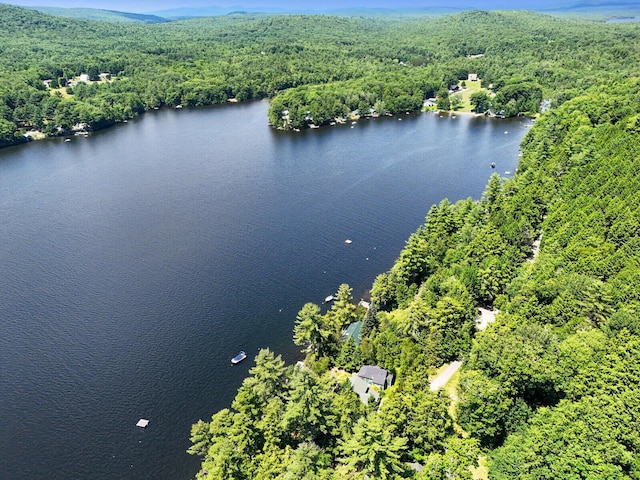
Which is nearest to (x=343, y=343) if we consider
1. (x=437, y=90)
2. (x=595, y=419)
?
(x=595, y=419)

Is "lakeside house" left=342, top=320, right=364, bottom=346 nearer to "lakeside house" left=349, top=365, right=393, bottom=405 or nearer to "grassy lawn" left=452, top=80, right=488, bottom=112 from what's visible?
"lakeside house" left=349, top=365, right=393, bottom=405

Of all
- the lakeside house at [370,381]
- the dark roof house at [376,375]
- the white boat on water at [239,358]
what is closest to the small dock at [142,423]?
the white boat on water at [239,358]

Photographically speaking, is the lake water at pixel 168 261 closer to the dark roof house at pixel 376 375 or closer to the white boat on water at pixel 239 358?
the white boat on water at pixel 239 358

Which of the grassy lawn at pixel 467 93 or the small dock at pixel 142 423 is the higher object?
the grassy lawn at pixel 467 93

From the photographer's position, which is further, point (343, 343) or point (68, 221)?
point (68, 221)

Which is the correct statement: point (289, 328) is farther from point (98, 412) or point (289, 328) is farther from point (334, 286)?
point (98, 412)

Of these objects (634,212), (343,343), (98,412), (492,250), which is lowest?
(98,412)

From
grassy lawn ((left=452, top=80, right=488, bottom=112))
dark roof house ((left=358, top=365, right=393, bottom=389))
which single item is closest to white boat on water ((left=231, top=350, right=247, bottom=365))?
dark roof house ((left=358, top=365, right=393, bottom=389))
